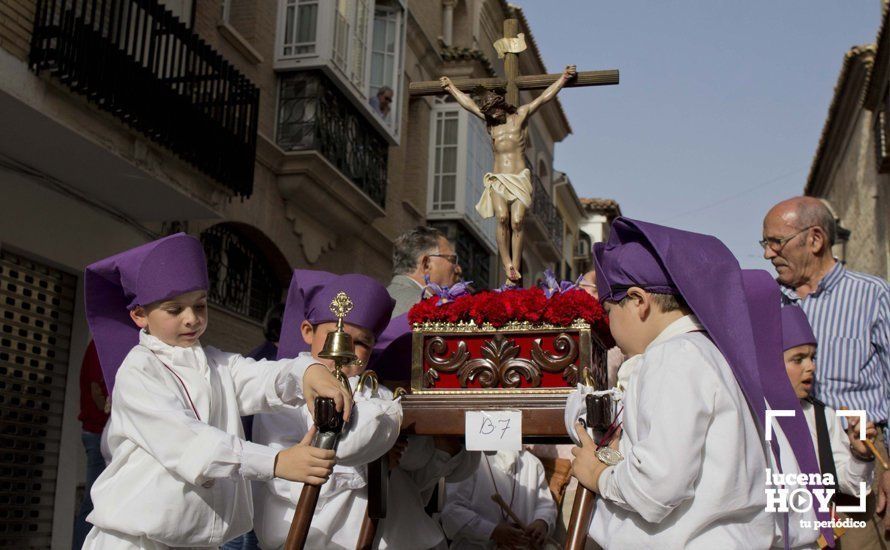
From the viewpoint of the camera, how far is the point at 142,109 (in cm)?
825

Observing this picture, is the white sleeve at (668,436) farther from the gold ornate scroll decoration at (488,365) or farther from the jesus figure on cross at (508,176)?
the jesus figure on cross at (508,176)

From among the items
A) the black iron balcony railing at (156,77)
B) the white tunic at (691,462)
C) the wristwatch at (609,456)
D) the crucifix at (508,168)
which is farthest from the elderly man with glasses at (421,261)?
the black iron balcony railing at (156,77)

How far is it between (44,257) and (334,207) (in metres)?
5.11

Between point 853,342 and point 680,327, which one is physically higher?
point 853,342

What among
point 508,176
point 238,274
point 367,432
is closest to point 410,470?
point 367,432

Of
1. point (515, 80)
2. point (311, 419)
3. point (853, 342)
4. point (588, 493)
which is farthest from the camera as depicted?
point (515, 80)

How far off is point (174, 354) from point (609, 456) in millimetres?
1494

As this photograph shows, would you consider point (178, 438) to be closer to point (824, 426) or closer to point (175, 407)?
point (175, 407)

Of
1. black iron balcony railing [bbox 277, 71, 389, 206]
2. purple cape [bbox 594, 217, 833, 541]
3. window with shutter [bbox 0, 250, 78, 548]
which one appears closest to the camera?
purple cape [bbox 594, 217, 833, 541]

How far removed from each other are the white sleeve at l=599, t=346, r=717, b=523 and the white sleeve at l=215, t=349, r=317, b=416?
123cm

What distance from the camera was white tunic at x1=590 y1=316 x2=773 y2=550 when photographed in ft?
7.96

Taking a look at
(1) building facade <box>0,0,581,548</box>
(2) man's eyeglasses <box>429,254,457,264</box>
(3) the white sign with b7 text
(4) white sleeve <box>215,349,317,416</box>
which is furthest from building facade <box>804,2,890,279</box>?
(4) white sleeve <box>215,349,317,416</box>

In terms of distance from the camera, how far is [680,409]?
2.44 meters

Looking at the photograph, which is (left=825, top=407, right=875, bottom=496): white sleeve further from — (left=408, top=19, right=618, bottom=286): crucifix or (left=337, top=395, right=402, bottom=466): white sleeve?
(left=337, top=395, right=402, bottom=466): white sleeve
